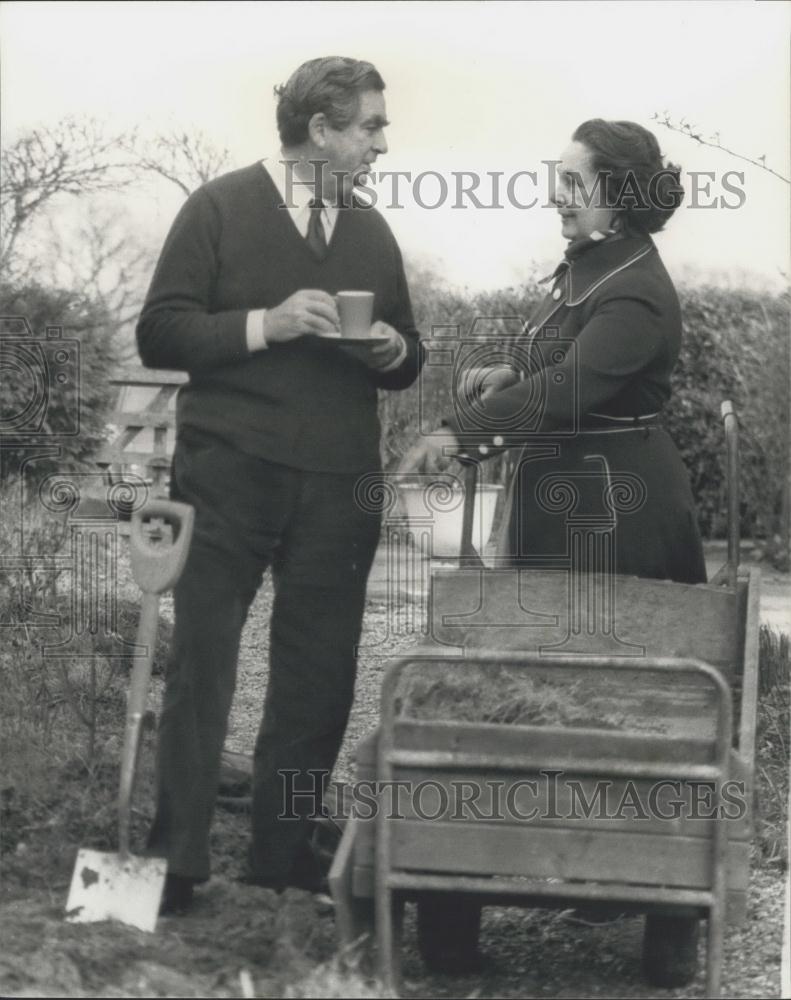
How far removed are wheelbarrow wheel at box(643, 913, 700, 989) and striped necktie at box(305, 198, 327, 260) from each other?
1.76m

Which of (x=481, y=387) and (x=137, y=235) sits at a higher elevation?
(x=137, y=235)

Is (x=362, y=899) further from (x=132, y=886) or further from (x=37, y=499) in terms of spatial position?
(x=37, y=499)

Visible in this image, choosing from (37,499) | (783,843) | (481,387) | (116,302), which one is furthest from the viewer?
(116,302)

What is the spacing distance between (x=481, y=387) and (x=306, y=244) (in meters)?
0.64

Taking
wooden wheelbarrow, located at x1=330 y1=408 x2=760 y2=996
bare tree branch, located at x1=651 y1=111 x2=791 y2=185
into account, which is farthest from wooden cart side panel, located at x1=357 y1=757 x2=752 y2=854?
bare tree branch, located at x1=651 y1=111 x2=791 y2=185

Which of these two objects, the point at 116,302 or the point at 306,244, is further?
the point at 116,302

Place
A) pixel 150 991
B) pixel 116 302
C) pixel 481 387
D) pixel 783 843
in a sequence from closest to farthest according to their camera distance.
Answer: pixel 150 991 → pixel 481 387 → pixel 783 843 → pixel 116 302

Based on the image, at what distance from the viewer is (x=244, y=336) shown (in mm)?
3885

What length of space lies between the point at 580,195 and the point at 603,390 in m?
0.54

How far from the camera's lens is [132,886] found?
3.78 meters

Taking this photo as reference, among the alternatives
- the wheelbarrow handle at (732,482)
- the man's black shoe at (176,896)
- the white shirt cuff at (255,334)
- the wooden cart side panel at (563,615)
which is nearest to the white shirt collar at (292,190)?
the white shirt cuff at (255,334)

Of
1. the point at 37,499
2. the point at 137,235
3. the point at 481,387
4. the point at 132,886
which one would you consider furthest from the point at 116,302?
the point at 132,886

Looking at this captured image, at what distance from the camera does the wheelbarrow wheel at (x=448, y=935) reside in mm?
3768

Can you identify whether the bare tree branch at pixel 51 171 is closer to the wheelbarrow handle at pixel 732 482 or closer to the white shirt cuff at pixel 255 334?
the white shirt cuff at pixel 255 334
